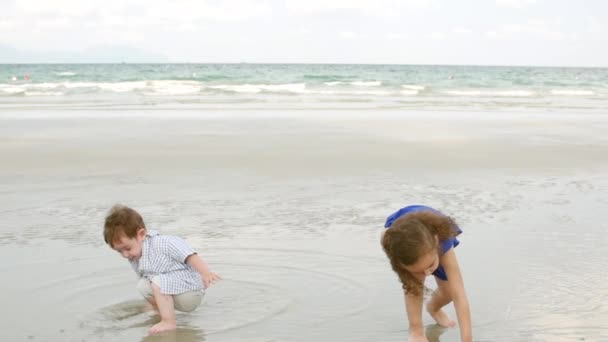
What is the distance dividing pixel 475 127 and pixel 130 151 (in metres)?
6.09

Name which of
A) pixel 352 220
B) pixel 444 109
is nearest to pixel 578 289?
pixel 352 220

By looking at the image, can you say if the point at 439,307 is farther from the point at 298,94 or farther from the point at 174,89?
the point at 174,89

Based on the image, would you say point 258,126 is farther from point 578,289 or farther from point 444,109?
point 578,289

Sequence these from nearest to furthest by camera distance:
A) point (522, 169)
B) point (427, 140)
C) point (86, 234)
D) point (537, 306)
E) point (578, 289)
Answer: point (537, 306) < point (578, 289) < point (86, 234) < point (522, 169) < point (427, 140)

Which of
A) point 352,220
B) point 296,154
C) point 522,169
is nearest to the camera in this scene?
point 352,220

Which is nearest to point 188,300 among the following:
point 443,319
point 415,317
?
point 415,317

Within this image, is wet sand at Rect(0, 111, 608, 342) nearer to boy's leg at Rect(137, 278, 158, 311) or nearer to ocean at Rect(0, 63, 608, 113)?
boy's leg at Rect(137, 278, 158, 311)

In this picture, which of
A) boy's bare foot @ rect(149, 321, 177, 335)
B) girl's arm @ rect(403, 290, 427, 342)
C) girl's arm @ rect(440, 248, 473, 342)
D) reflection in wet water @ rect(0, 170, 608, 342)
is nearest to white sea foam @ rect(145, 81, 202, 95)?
reflection in wet water @ rect(0, 170, 608, 342)

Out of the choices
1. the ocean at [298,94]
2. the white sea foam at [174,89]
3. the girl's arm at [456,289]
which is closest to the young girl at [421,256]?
the girl's arm at [456,289]

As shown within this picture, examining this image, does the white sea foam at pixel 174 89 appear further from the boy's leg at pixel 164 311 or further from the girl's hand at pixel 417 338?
the girl's hand at pixel 417 338

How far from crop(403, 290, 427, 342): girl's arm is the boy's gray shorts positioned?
3.50 ft

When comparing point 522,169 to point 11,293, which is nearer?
point 11,293

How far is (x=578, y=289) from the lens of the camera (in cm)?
428

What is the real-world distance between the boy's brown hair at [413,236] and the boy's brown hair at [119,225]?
135 centimetres
